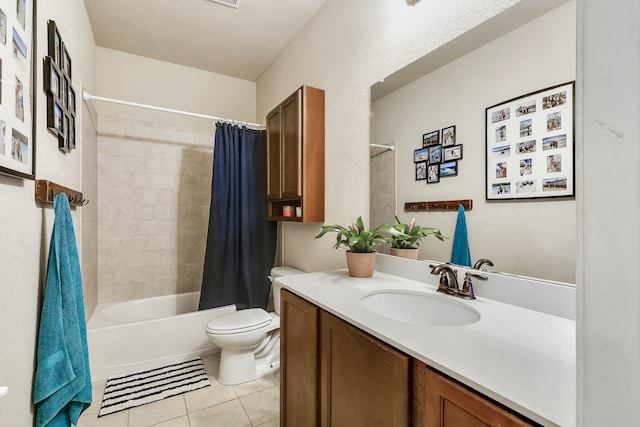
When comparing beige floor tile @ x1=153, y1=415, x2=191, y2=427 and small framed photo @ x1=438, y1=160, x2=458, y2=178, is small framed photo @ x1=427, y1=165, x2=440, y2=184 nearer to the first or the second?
small framed photo @ x1=438, y1=160, x2=458, y2=178

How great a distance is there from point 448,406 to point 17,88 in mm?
1454

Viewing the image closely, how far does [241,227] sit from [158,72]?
5.67ft

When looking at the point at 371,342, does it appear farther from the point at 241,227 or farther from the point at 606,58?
the point at 241,227

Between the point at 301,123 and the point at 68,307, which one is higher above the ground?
the point at 301,123

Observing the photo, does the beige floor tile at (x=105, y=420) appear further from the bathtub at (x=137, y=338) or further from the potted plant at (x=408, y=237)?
the potted plant at (x=408, y=237)

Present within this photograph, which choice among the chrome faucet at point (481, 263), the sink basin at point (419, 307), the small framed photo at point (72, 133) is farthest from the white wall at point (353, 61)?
the small framed photo at point (72, 133)

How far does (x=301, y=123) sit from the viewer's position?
1.97 metres

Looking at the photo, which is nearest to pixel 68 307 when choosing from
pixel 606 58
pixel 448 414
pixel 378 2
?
pixel 448 414

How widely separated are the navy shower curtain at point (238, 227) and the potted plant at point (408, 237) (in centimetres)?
141

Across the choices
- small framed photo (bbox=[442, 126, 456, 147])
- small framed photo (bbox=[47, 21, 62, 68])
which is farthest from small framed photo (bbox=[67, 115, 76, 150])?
small framed photo (bbox=[442, 126, 456, 147])

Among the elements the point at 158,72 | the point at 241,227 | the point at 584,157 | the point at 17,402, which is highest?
the point at 158,72

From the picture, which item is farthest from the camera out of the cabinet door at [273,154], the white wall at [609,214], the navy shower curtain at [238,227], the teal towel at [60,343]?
the navy shower curtain at [238,227]

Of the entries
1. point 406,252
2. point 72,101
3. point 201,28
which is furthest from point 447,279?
point 201,28

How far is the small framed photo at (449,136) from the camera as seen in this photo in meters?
1.24
